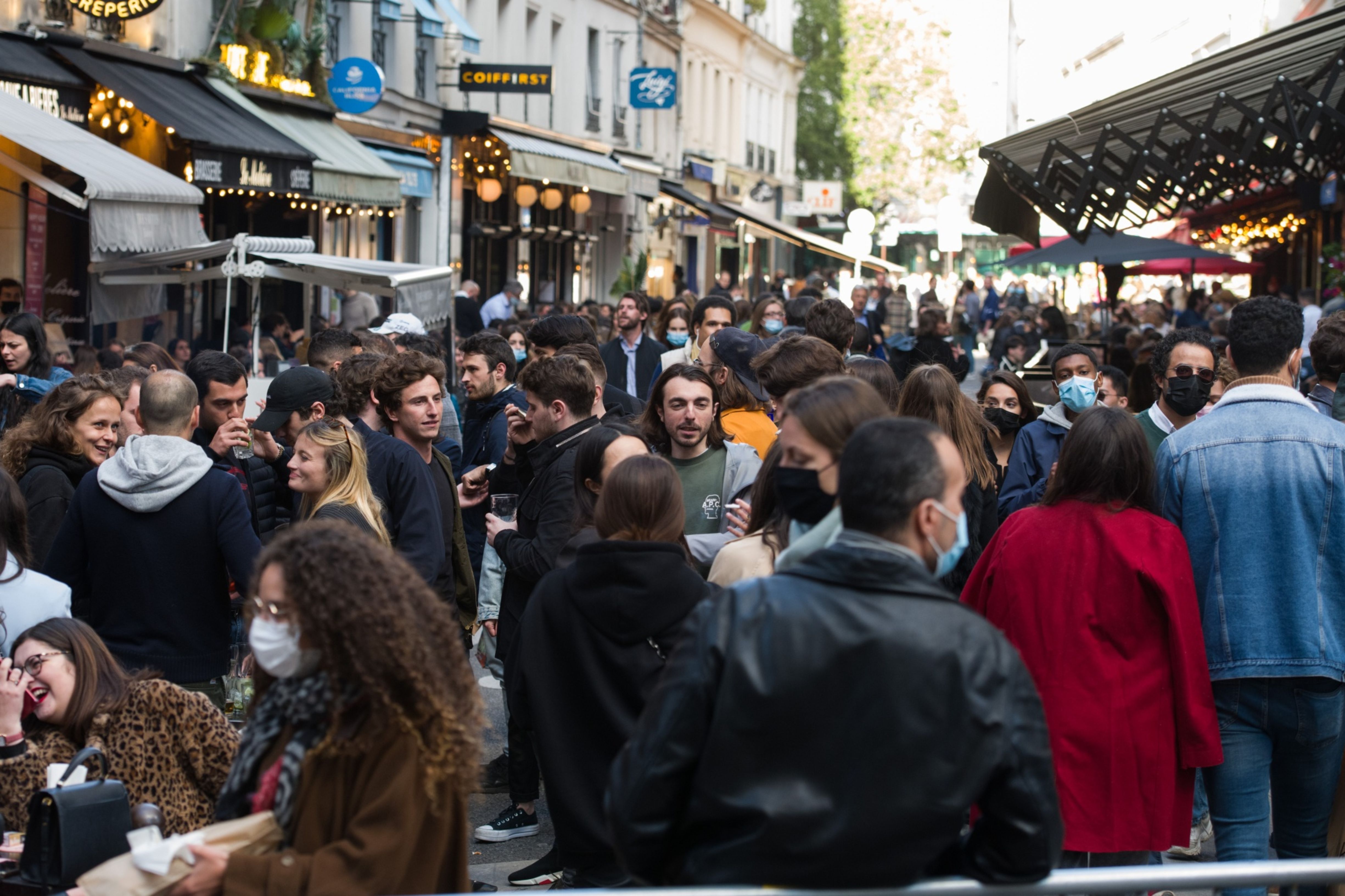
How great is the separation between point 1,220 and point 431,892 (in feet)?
42.9

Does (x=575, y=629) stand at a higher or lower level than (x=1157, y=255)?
lower

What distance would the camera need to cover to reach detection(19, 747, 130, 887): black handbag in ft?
10.7

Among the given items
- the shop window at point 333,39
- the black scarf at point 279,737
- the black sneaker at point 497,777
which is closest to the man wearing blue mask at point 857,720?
the black scarf at point 279,737

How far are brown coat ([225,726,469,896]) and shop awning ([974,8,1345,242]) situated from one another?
29.1ft

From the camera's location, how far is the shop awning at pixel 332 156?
1814 centimetres

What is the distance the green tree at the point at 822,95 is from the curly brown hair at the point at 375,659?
180 ft

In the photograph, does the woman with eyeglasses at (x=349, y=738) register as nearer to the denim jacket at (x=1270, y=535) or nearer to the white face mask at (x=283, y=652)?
the white face mask at (x=283, y=652)

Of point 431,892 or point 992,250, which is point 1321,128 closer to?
point 431,892

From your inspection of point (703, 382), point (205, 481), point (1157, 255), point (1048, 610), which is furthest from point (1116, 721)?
point (1157, 255)

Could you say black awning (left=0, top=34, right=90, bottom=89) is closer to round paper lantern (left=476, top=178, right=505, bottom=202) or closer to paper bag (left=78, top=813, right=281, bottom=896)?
round paper lantern (left=476, top=178, right=505, bottom=202)

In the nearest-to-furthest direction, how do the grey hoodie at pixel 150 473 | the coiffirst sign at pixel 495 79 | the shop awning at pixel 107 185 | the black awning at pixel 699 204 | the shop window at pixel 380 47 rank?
1. the grey hoodie at pixel 150 473
2. the shop awning at pixel 107 185
3. the shop window at pixel 380 47
4. the coiffirst sign at pixel 495 79
5. the black awning at pixel 699 204

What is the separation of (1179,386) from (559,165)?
2063 centimetres

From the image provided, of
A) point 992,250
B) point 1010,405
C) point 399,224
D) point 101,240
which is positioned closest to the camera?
point 1010,405

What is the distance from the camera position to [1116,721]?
14.0 ft
